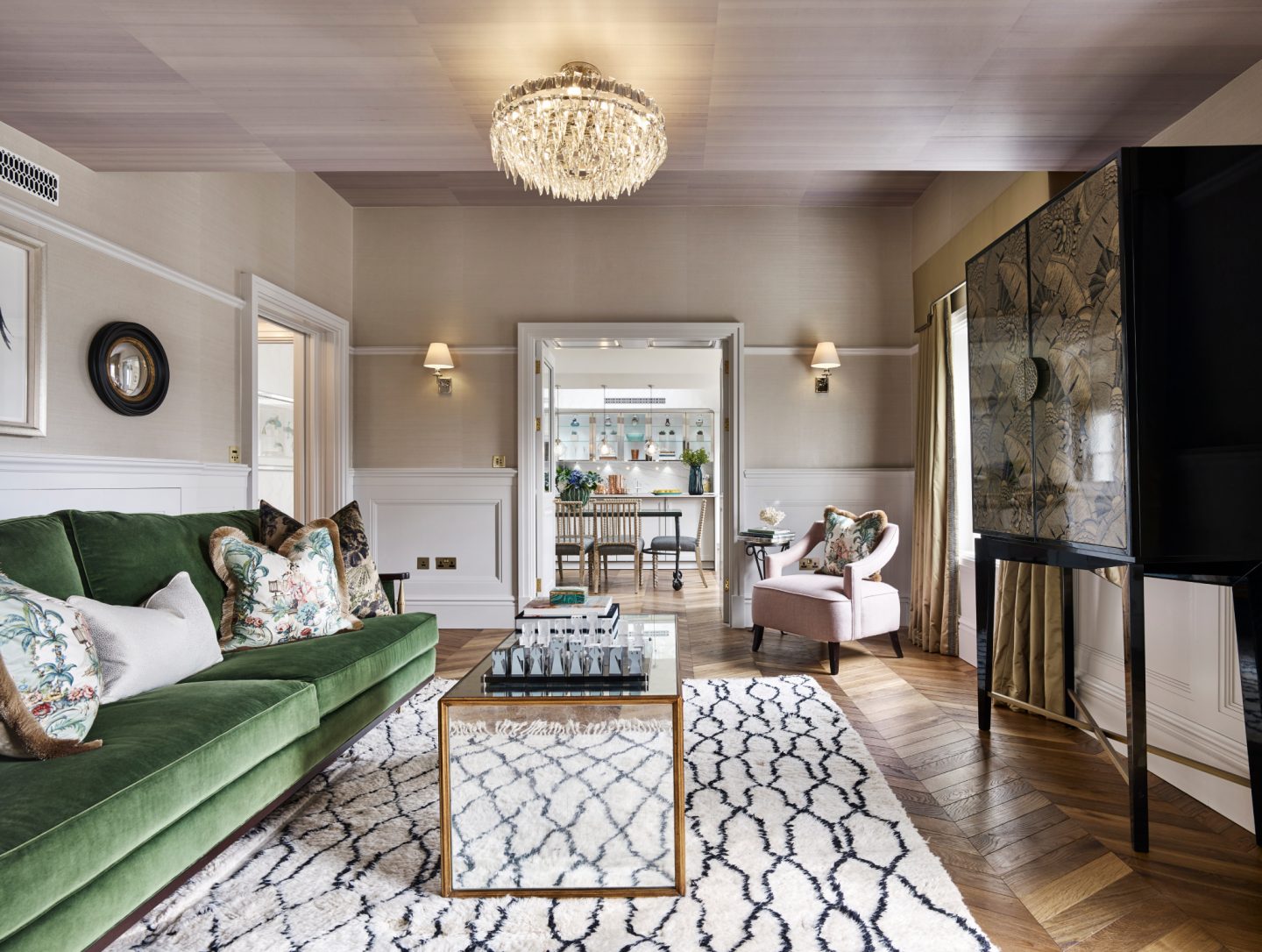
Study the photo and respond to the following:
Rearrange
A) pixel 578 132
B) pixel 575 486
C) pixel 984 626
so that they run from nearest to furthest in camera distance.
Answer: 1. pixel 578 132
2. pixel 984 626
3. pixel 575 486

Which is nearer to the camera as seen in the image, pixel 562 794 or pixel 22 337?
pixel 562 794

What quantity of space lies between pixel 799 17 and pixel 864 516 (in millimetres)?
3004

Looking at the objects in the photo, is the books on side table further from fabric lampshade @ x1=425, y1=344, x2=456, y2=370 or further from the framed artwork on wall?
the framed artwork on wall

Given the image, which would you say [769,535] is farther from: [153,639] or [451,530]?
[153,639]

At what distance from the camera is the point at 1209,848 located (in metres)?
2.04

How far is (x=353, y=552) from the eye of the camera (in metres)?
3.22

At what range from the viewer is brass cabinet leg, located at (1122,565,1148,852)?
6.57ft

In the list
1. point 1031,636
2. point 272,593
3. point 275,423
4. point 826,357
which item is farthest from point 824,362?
point 275,423

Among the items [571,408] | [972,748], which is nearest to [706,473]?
[571,408]

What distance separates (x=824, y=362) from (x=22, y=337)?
4.27 metres

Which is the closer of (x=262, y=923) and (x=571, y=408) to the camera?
(x=262, y=923)

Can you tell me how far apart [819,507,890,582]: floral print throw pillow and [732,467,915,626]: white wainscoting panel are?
49 centimetres

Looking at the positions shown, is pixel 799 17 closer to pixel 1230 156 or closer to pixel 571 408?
pixel 1230 156

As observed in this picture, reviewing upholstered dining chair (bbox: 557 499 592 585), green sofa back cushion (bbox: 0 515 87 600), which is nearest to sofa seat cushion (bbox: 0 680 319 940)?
green sofa back cushion (bbox: 0 515 87 600)
